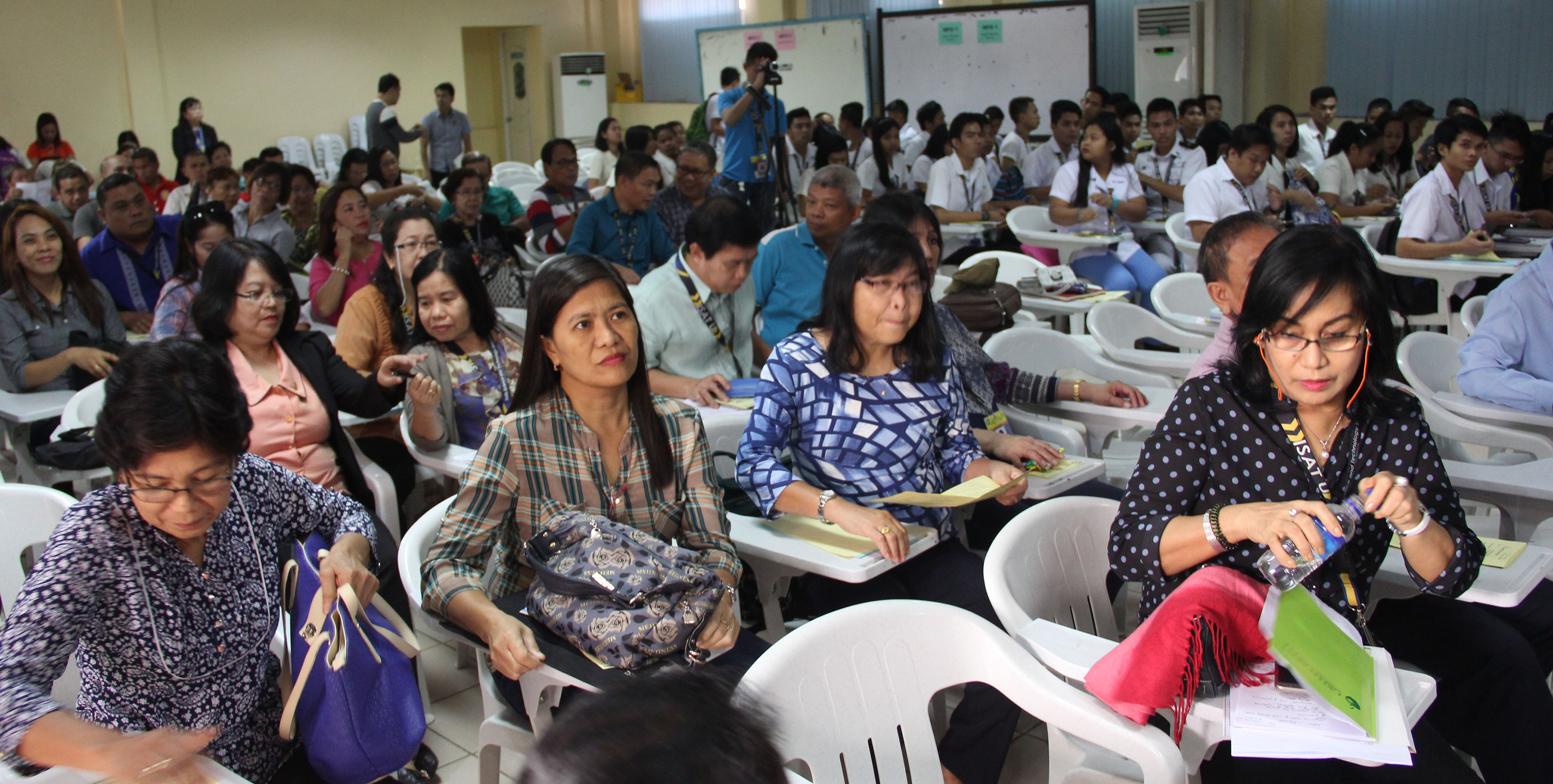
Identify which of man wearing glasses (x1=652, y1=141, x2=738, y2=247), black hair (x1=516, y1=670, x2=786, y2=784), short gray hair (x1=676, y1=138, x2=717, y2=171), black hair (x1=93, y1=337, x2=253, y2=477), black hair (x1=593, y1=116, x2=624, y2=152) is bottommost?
black hair (x1=516, y1=670, x2=786, y2=784)

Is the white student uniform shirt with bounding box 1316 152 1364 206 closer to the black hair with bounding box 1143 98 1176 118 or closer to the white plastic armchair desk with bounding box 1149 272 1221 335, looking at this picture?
the black hair with bounding box 1143 98 1176 118

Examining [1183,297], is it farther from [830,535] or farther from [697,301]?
[830,535]

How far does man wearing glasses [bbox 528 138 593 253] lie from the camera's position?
6660 millimetres

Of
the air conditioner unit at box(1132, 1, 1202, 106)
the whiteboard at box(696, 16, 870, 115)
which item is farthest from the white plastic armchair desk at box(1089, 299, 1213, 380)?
the whiteboard at box(696, 16, 870, 115)

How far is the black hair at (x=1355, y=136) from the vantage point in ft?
24.0

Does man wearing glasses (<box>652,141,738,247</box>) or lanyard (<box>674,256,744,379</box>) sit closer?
lanyard (<box>674,256,744,379</box>)

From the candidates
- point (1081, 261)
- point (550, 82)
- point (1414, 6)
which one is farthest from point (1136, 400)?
point (550, 82)

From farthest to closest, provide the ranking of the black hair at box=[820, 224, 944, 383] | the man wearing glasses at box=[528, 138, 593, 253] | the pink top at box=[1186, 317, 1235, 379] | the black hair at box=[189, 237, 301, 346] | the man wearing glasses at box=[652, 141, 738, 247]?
the man wearing glasses at box=[528, 138, 593, 253] < the man wearing glasses at box=[652, 141, 738, 247] < the black hair at box=[189, 237, 301, 346] < the black hair at box=[820, 224, 944, 383] < the pink top at box=[1186, 317, 1235, 379]

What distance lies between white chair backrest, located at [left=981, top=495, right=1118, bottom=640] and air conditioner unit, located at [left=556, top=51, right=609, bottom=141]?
13.6 m

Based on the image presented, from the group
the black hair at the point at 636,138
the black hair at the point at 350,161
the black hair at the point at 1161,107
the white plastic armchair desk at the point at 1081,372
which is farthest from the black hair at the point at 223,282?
the black hair at the point at 1161,107

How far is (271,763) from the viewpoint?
1764 millimetres

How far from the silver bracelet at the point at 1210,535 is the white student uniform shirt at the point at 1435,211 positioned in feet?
14.1

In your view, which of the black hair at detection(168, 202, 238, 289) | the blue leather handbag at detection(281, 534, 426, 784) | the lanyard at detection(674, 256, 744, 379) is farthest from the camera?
the black hair at detection(168, 202, 238, 289)

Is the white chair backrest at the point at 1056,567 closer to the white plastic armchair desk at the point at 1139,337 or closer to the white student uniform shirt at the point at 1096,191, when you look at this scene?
the white plastic armchair desk at the point at 1139,337
